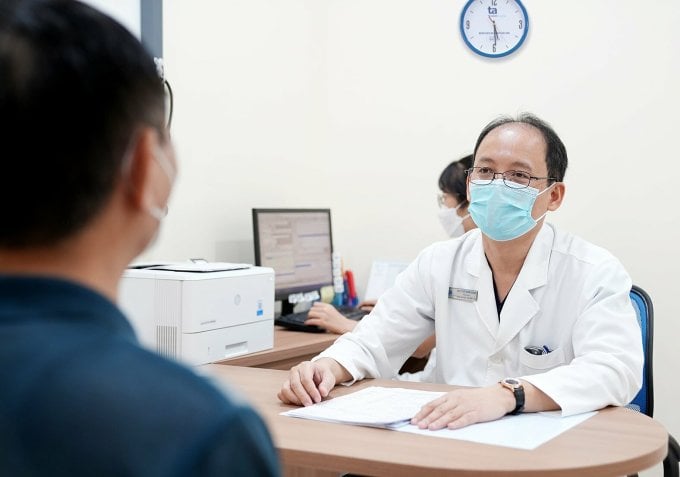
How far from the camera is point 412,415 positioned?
1.37m

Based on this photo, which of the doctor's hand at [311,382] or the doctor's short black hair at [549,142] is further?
the doctor's short black hair at [549,142]

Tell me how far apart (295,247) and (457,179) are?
2.45ft

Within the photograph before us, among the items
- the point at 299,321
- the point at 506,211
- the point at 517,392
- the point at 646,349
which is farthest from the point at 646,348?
the point at 299,321

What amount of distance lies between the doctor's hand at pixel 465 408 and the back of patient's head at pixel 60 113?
94 centimetres

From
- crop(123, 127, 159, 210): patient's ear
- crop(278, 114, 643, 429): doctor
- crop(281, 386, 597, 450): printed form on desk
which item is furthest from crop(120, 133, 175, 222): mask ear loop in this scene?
crop(278, 114, 643, 429): doctor

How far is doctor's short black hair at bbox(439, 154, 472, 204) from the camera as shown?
3.06m

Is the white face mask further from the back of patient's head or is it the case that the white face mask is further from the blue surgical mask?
the back of patient's head

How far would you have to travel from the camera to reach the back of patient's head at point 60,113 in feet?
1.62

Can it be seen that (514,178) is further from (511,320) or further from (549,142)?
(511,320)

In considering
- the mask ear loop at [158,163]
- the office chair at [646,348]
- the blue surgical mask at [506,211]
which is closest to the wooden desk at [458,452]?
the mask ear loop at [158,163]

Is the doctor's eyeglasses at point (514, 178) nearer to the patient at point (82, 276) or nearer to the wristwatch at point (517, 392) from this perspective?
the wristwatch at point (517, 392)

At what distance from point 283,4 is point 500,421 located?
257 cm

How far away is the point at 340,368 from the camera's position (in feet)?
5.62

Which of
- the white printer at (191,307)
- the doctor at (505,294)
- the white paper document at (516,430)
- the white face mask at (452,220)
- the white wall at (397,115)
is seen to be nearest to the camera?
the white paper document at (516,430)
